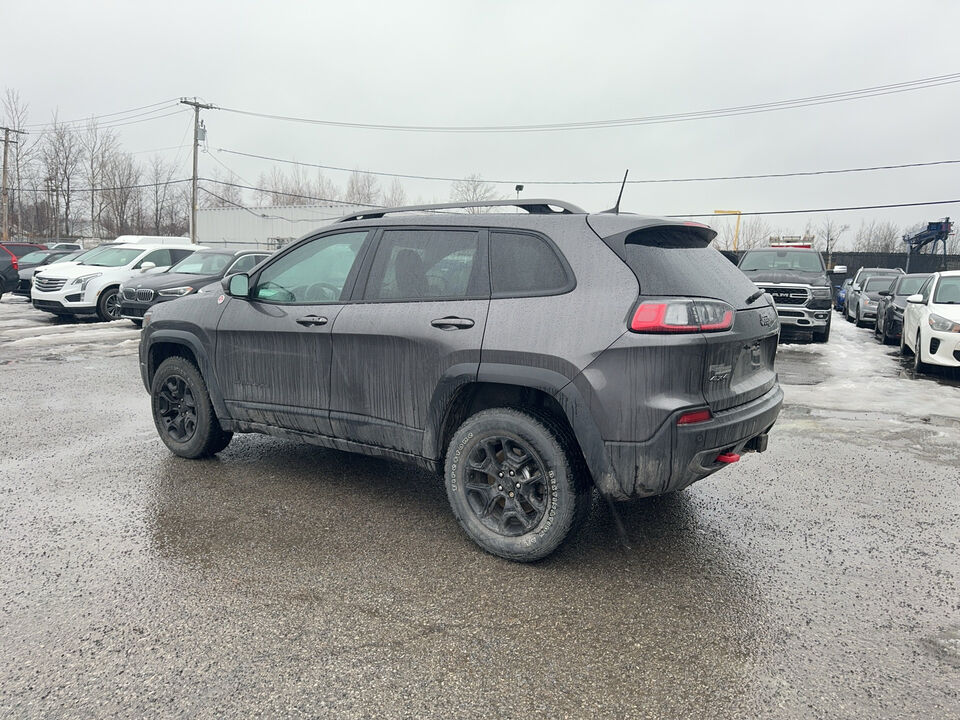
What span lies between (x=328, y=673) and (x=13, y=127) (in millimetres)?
62008

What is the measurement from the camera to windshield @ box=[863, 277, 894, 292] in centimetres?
1967

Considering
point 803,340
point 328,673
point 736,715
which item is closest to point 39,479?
point 328,673

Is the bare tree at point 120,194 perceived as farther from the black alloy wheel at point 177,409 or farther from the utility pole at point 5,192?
the black alloy wheel at point 177,409

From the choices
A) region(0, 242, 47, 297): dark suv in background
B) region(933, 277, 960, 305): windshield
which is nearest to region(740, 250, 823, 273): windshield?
region(933, 277, 960, 305): windshield

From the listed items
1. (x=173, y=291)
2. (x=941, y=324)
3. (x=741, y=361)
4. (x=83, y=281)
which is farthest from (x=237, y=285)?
(x=83, y=281)

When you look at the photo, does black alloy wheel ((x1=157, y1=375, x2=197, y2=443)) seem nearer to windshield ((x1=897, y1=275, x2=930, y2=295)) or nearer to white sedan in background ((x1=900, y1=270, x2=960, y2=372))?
white sedan in background ((x1=900, y1=270, x2=960, y2=372))

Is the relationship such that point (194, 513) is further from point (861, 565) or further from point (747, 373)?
point (861, 565)

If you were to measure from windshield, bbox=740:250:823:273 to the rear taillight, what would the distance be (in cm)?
1223

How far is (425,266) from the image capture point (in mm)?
3904

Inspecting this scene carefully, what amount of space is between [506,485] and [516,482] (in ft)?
0.21

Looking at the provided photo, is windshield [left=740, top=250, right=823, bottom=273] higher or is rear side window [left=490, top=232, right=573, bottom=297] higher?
windshield [left=740, top=250, right=823, bottom=273]

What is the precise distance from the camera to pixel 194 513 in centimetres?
412

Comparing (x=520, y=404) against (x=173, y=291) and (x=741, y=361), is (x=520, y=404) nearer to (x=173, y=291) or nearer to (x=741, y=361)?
(x=741, y=361)

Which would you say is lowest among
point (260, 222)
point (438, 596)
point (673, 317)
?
point (438, 596)
